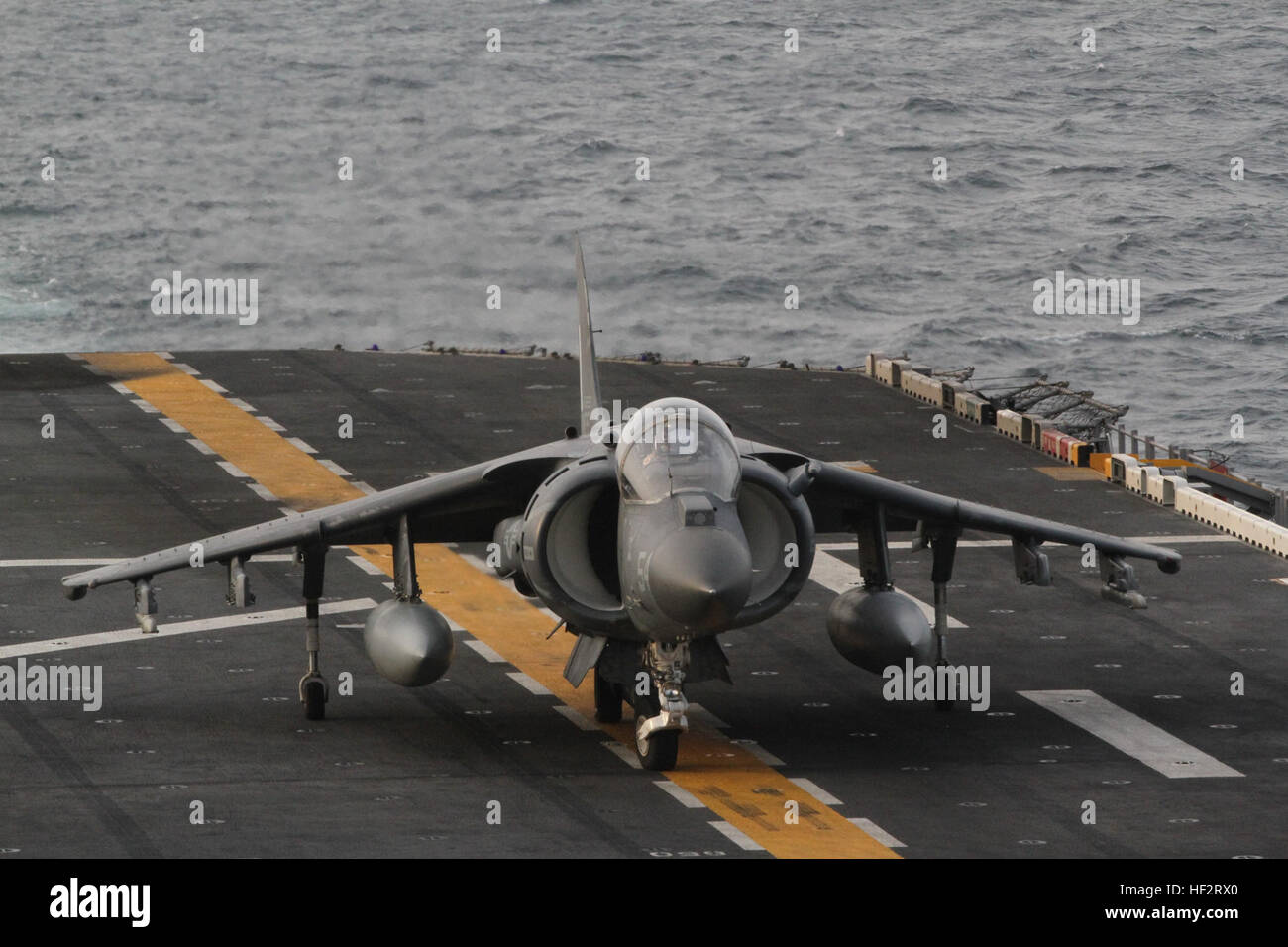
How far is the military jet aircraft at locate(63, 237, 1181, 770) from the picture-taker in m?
28.7

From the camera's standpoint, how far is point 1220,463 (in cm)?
5719

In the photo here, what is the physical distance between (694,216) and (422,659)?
3700 inches

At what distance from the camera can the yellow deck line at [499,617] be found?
27.9 meters

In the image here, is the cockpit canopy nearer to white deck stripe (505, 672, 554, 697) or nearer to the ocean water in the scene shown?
white deck stripe (505, 672, 554, 697)

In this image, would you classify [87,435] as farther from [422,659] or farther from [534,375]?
[422,659]

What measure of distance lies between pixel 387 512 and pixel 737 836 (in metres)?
7.90

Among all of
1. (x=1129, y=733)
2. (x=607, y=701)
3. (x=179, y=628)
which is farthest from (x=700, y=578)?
(x=179, y=628)

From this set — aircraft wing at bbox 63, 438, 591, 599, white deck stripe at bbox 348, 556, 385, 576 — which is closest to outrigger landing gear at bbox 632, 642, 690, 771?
aircraft wing at bbox 63, 438, 591, 599

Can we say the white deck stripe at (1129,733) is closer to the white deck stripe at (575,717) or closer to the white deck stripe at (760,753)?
the white deck stripe at (760,753)

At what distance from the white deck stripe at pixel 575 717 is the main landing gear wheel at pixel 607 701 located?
20 centimetres

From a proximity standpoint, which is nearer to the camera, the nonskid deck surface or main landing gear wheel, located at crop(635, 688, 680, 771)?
the nonskid deck surface

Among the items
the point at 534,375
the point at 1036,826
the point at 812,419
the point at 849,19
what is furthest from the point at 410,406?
the point at 849,19

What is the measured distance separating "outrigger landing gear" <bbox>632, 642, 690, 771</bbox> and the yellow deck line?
0.38 m

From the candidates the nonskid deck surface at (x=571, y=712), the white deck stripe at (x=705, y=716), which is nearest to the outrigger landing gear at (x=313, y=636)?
the nonskid deck surface at (x=571, y=712)
